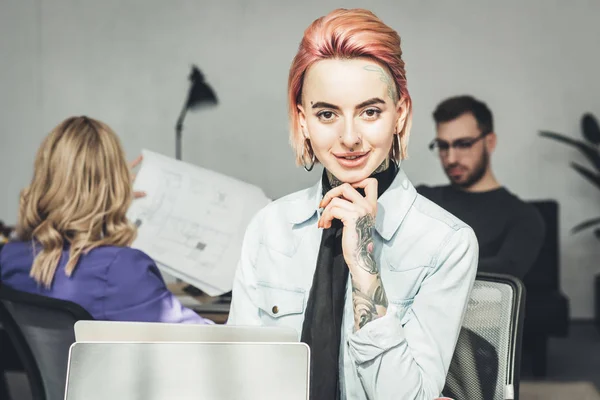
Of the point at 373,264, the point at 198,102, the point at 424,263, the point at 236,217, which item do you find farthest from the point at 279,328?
the point at 198,102

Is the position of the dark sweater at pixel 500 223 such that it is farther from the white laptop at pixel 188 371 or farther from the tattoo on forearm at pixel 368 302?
the white laptop at pixel 188 371

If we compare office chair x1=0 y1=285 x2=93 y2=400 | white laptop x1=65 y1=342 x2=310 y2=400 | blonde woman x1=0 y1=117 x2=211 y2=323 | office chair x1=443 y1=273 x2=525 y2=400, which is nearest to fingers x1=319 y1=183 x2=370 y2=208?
white laptop x1=65 y1=342 x2=310 y2=400

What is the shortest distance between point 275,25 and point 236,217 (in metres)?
3.51

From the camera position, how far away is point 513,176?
5.82 metres

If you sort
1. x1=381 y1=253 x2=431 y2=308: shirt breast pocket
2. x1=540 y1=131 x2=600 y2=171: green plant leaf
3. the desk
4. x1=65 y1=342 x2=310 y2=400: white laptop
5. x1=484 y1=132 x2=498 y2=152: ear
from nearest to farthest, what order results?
x1=65 y1=342 x2=310 y2=400: white laptop → x1=381 y1=253 x2=431 y2=308: shirt breast pocket → the desk → x1=484 y1=132 x2=498 y2=152: ear → x1=540 y1=131 x2=600 y2=171: green plant leaf

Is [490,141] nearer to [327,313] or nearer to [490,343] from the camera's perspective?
[490,343]

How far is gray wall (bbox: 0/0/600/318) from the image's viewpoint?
229 inches

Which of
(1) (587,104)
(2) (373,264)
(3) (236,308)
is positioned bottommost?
(3) (236,308)

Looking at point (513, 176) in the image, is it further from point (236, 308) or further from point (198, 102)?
point (236, 308)

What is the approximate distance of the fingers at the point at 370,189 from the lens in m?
1.26

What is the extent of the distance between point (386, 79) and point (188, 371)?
587 mm

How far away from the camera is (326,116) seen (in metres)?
1.30

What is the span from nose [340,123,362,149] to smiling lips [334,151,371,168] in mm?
23

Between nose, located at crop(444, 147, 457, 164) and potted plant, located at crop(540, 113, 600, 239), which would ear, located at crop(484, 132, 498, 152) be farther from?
potted plant, located at crop(540, 113, 600, 239)
